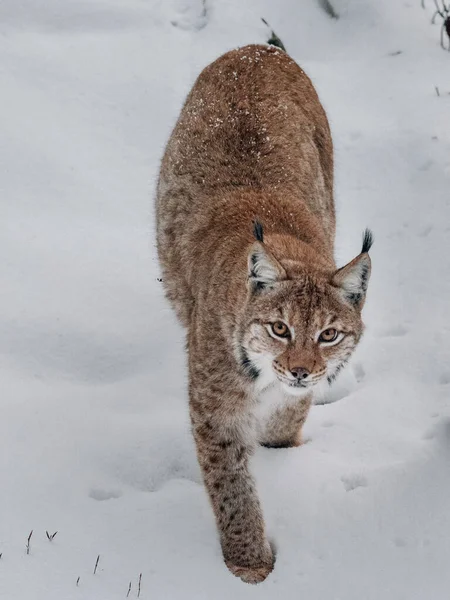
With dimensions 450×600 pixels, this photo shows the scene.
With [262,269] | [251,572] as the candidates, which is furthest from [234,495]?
[262,269]

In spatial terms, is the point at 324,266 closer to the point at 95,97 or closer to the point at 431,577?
the point at 431,577

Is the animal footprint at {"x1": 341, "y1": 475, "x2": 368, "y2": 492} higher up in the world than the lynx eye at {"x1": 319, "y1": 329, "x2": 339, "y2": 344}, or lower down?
lower down

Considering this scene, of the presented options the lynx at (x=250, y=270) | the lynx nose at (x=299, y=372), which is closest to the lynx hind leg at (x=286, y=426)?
the lynx at (x=250, y=270)

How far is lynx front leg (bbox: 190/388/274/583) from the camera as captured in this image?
4656 mm

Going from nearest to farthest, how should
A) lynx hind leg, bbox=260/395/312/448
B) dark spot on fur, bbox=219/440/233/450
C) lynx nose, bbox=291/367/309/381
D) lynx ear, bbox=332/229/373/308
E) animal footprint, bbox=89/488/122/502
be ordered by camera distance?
lynx nose, bbox=291/367/309/381
lynx ear, bbox=332/229/373/308
dark spot on fur, bbox=219/440/233/450
animal footprint, bbox=89/488/122/502
lynx hind leg, bbox=260/395/312/448

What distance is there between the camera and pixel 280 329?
13.8ft

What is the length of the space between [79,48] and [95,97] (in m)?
0.69

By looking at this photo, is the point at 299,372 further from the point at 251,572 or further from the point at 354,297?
the point at 251,572

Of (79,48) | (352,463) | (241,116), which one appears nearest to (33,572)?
(352,463)

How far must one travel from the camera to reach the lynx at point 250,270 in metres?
4.24

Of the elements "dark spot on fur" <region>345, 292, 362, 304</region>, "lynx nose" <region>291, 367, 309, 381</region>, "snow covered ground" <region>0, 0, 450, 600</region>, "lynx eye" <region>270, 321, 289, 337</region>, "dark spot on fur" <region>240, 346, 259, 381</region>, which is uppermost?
"dark spot on fur" <region>345, 292, 362, 304</region>

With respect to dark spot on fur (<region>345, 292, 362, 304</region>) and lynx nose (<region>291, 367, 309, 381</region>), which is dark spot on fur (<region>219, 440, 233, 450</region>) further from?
dark spot on fur (<region>345, 292, 362, 304</region>)

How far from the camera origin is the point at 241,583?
4641mm

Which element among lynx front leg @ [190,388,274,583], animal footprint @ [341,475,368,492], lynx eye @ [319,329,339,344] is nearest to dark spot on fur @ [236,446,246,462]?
lynx front leg @ [190,388,274,583]
